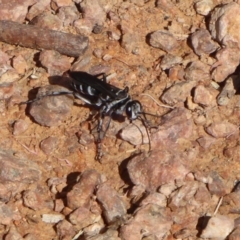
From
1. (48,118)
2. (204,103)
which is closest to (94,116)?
(48,118)

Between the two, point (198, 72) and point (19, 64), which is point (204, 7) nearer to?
point (198, 72)

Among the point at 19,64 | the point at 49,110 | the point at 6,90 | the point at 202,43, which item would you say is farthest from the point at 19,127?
the point at 202,43

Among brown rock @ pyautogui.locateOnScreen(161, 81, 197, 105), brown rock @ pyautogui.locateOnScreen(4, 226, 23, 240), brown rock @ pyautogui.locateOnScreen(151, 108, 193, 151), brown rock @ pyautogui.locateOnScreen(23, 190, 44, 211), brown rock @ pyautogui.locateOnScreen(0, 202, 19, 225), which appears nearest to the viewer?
brown rock @ pyautogui.locateOnScreen(4, 226, 23, 240)

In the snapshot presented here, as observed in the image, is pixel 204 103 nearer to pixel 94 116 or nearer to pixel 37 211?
pixel 94 116

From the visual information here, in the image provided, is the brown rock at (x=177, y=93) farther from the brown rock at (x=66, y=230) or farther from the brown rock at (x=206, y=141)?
the brown rock at (x=66, y=230)

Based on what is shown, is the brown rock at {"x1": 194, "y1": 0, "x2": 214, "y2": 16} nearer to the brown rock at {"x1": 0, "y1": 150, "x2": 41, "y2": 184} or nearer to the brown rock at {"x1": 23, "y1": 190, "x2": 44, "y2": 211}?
the brown rock at {"x1": 0, "y1": 150, "x2": 41, "y2": 184}

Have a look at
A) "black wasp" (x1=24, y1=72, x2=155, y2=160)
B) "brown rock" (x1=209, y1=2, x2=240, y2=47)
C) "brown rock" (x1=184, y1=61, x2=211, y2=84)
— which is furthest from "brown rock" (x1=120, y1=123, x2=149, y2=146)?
"brown rock" (x1=209, y1=2, x2=240, y2=47)
